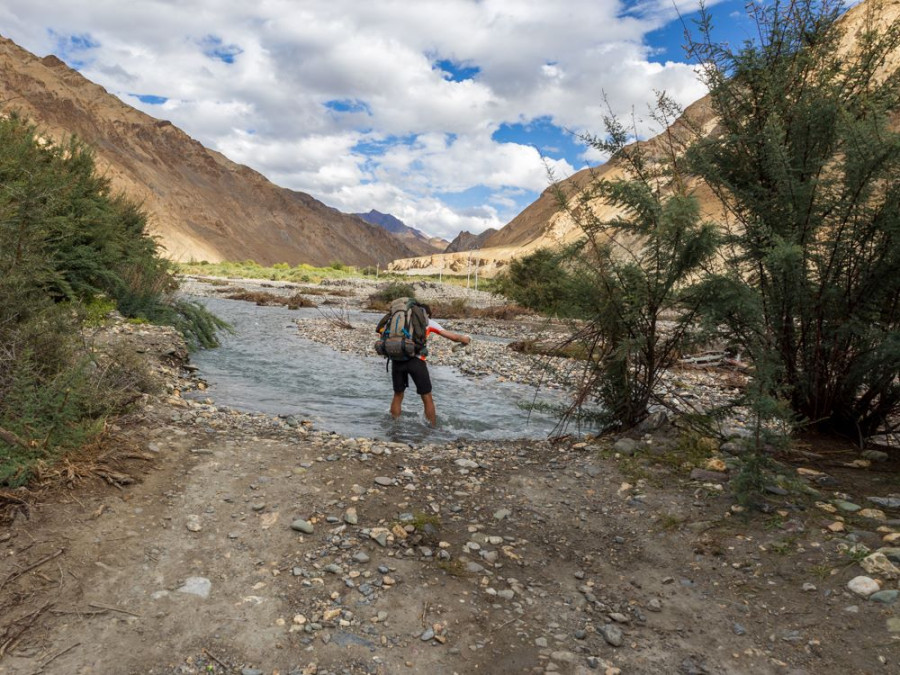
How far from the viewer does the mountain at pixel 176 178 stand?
351 feet

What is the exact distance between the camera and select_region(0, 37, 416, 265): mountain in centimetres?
10694

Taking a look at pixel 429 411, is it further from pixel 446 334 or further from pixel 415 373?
pixel 446 334

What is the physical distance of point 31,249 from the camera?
236 inches

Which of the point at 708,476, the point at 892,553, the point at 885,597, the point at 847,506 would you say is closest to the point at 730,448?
the point at 708,476

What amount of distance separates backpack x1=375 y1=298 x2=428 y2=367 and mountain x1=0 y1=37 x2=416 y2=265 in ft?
288

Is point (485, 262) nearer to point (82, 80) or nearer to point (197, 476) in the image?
point (82, 80)

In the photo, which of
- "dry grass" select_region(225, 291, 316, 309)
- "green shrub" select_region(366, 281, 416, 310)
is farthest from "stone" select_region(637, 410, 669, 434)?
"dry grass" select_region(225, 291, 316, 309)

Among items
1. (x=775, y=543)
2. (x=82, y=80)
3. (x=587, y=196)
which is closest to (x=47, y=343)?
(x=587, y=196)

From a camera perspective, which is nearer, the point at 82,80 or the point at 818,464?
the point at 818,464

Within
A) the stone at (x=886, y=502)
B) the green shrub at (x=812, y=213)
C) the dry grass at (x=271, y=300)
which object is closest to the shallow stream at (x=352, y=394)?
the green shrub at (x=812, y=213)

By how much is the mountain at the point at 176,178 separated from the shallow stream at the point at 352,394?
80.8 m

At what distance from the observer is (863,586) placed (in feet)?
11.9

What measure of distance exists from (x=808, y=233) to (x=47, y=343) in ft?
24.6

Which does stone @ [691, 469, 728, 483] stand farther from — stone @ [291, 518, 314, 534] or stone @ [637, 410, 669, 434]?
stone @ [291, 518, 314, 534]
